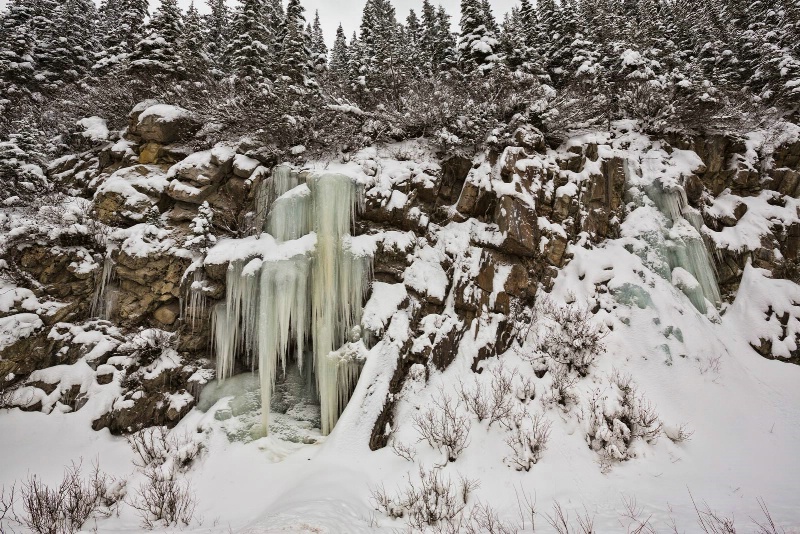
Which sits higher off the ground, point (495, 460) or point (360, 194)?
point (360, 194)

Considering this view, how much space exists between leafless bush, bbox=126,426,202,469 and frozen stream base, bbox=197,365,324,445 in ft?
2.43

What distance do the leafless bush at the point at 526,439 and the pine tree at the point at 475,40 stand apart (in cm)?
1438

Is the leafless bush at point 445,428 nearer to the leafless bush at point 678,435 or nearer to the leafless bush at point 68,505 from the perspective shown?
the leafless bush at point 678,435

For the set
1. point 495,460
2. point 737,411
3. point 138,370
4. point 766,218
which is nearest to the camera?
point 495,460

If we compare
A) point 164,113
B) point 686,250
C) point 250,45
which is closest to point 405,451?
point 686,250

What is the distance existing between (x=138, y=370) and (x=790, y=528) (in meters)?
12.1

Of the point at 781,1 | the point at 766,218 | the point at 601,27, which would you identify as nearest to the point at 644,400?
the point at 766,218

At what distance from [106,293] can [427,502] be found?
9639mm

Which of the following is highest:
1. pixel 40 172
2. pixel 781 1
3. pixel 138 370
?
pixel 781 1

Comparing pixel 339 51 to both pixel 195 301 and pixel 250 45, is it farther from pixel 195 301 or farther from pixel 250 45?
pixel 195 301

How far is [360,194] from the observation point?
9953 mm

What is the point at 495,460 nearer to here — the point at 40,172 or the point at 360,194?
the point at 360,194

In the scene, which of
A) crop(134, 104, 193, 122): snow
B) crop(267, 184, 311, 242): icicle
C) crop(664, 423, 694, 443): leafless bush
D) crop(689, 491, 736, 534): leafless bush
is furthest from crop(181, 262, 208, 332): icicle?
crop(664, 423, 694, 443): leafless bush

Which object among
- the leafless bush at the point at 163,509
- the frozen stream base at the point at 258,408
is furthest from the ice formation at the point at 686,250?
the leafless bush at the point at 163,509
